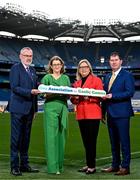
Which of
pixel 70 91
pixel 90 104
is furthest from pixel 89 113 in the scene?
pixel 70 91

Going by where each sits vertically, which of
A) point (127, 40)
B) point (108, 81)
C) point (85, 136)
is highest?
point (127, 40)

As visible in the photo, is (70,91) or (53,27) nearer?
(70,91)

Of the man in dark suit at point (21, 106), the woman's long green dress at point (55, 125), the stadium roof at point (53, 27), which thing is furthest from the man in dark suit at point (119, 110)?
the stadium roof at point (53, 27)

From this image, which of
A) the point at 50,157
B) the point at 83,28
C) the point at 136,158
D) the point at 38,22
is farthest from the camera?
the point at 83,28

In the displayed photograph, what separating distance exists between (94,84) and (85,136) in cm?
96

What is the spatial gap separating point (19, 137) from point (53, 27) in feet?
185

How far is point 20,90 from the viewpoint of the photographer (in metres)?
7.19

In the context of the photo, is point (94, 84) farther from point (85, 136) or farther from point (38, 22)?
point (38, 22)

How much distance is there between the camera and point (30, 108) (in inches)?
293

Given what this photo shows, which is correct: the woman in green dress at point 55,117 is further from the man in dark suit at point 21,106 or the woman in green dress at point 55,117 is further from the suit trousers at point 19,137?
the suit trousers at point 19,137

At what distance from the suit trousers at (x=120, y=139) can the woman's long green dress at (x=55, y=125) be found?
2.94 feet

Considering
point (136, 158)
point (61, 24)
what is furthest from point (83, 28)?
point (136, 158)

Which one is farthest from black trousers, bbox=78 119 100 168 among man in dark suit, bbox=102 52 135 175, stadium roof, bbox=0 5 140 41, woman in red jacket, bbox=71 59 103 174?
stadium roof, bbox=0 5 140 41

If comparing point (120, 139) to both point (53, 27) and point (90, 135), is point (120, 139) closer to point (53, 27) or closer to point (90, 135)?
point (90, 135)
